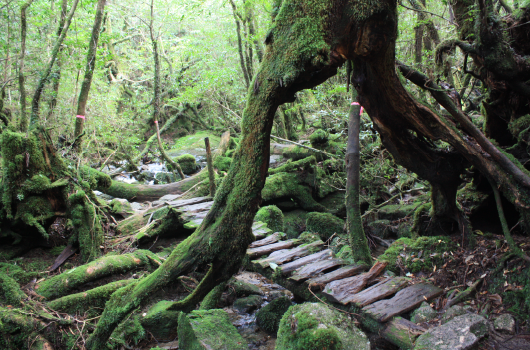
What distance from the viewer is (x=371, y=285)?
12.0ft

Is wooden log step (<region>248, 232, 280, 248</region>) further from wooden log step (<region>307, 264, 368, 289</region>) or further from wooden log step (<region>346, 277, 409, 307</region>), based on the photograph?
wooden log step (<region>346, 277, 409, 307</region>)

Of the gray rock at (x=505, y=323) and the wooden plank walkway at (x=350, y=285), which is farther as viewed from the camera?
the wooden plank walkway at (x=350, y=285)

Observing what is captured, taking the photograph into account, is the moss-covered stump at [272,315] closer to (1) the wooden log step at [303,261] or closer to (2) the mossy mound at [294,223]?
(1) the wooden log step at [303,261]

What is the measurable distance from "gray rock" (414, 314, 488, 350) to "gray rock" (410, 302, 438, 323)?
31 centimetres

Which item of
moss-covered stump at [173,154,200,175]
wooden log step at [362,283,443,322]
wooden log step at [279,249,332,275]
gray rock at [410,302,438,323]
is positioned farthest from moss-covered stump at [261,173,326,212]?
moss-covered stump at [173,154,200,175]

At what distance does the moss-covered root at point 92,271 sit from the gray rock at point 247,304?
159cm

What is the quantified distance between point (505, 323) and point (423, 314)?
66cm

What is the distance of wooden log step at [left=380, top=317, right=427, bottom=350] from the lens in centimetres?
283

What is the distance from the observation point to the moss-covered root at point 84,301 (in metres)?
4.14

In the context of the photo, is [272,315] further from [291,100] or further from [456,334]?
[291,100]

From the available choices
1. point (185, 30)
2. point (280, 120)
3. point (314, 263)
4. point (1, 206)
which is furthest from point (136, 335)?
point (185, 30)

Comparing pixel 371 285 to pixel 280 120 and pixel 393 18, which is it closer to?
pixel 393 18

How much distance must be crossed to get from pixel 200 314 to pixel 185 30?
70.5 feet

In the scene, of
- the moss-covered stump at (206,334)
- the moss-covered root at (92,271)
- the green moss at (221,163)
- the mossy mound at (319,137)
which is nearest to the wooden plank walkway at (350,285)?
the moss-covered stump at (206,334)
